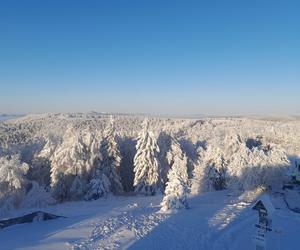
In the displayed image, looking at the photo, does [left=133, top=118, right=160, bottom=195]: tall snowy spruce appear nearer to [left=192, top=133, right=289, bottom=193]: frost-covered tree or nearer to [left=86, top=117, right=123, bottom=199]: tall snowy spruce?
[left=86, top=117, right=123, bottom=199]: tall snowy spruce

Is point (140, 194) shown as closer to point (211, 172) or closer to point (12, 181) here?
point (211, 172)

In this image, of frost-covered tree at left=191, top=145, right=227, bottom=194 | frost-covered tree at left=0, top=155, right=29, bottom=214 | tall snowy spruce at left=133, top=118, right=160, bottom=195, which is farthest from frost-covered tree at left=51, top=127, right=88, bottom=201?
frost-covered tree at left=191, top=145, right=227, bottom=194

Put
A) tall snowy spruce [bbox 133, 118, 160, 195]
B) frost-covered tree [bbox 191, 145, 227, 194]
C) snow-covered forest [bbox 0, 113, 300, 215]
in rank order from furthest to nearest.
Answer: frost-covered tree [bbox 191, 145, 227, 194]
tall snowy spruce [bbox 133, 118, 160, 195]
snow-covered forest [bbox 0, 113, 300, 215]

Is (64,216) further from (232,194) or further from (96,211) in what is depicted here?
(232,194)

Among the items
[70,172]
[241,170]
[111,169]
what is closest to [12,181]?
[70,172]

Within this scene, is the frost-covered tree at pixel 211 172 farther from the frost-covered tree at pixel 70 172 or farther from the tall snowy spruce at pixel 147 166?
the frost-covered tree at pixel 70 172
